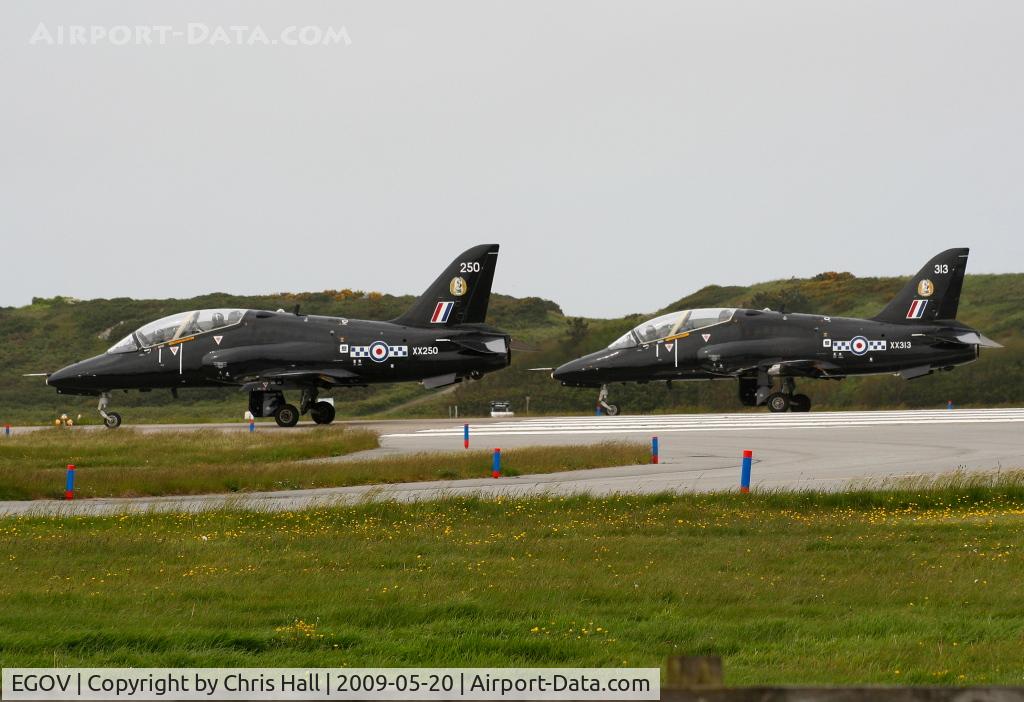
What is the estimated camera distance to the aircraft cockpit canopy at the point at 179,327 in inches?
1608

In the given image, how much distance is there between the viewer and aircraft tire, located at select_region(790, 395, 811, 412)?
44031 millimetres

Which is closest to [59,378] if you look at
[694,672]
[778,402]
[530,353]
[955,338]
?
[778,402]

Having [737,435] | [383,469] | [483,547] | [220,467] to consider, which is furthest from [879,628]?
[737,435]

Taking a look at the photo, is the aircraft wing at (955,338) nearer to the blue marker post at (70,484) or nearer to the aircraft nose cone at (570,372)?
the aircraft nose cone at (570,372)

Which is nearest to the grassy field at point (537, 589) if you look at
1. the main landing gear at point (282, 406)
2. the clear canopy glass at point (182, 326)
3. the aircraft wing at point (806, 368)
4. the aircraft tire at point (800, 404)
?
the main landing gear at point (282, 406)

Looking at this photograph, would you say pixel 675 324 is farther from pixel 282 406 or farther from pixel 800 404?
pixel 282 406

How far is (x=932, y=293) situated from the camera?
4462cm

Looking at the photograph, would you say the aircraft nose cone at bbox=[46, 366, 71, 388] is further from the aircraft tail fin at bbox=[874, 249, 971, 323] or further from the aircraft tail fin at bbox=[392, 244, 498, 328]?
the aircraft tail fin at bbox=[874, 249, 971, 323]

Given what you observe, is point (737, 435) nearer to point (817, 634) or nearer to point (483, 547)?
point (483, 547)

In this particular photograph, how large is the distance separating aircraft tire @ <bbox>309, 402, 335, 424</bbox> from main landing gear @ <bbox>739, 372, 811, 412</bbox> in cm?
1426

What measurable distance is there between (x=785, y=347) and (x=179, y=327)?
65.7 ft

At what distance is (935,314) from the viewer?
147ft

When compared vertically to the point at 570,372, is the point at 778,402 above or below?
below

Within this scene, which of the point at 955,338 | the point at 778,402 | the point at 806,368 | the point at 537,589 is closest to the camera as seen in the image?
the point at 537,589
